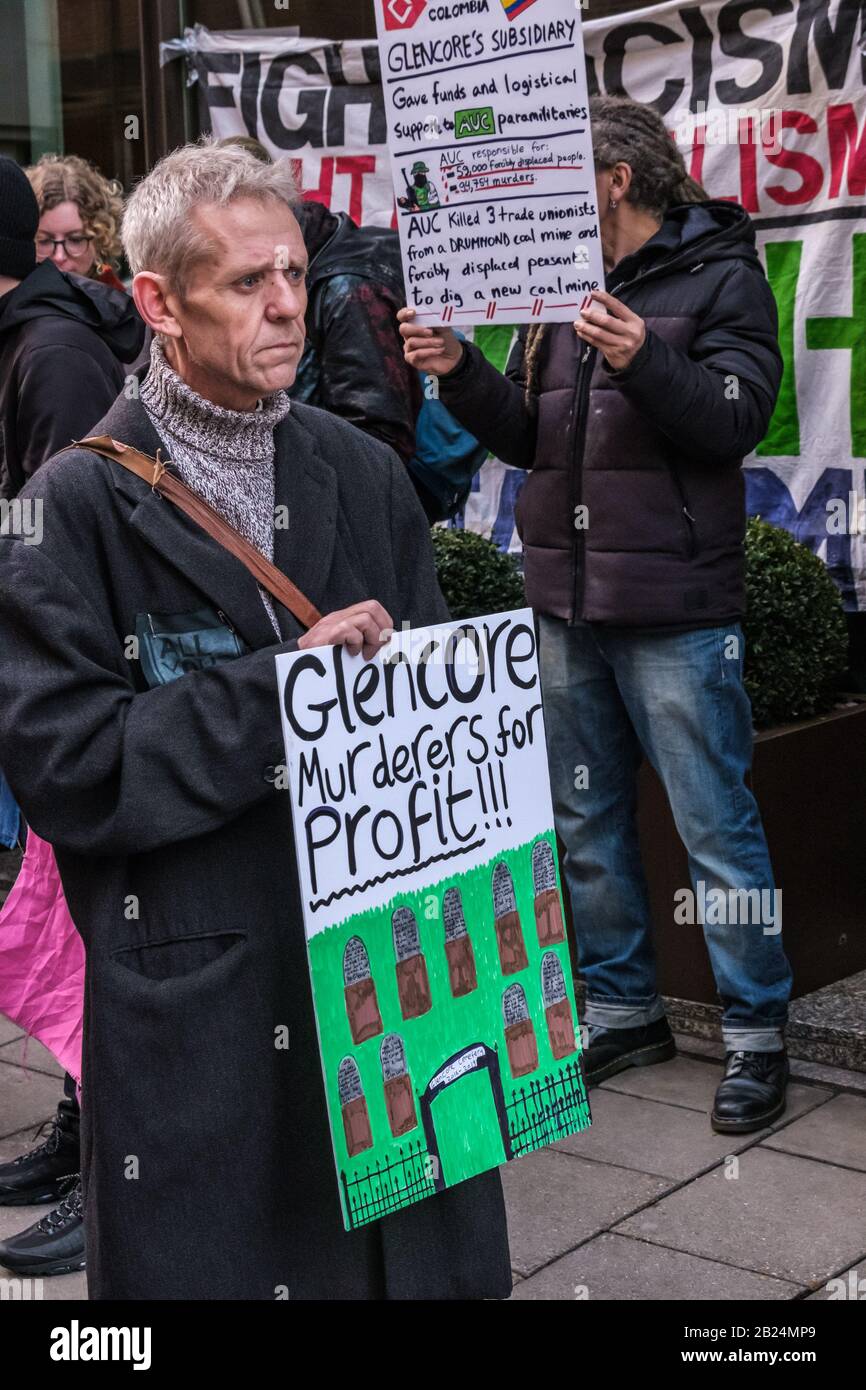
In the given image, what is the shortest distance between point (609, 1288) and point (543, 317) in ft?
6.64

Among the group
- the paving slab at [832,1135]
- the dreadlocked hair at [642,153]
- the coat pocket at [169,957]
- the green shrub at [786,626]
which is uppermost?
the dreadlocked hair at [642,153]

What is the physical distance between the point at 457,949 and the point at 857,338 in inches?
143

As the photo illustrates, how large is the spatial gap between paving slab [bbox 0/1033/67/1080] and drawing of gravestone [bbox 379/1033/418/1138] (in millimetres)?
2891

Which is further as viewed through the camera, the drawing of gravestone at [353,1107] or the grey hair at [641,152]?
the grey hair at [641,152]

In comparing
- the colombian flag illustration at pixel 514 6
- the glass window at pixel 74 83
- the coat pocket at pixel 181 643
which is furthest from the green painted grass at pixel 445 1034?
the glass window at pixel 74 83

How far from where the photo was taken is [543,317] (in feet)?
12.5

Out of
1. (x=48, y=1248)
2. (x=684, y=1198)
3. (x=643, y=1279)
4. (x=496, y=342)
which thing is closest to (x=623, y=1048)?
(x=684, y=1198)

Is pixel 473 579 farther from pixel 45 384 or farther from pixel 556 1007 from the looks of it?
pixel 556 1007

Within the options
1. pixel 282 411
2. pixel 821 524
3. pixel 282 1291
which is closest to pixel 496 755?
pixel 282 411

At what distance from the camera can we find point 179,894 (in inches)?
93.0

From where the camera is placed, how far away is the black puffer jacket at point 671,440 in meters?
4.19

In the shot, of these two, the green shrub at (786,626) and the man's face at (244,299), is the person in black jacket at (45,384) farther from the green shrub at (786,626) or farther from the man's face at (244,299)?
the green shrub at (786,626)

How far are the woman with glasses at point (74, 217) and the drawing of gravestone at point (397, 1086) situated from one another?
151 inches
